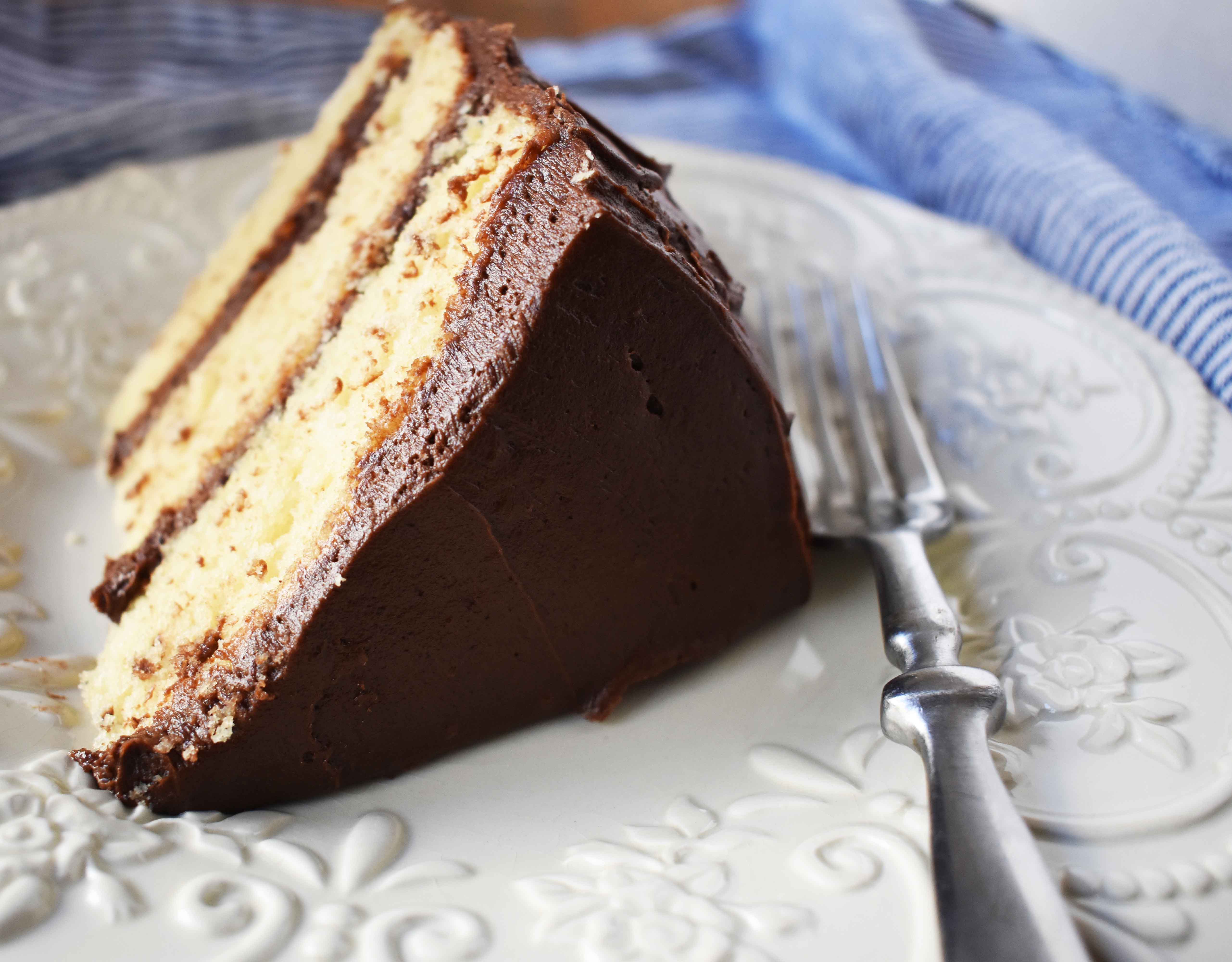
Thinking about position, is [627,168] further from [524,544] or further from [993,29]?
[993,29]

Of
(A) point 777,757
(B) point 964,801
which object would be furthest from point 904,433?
(B) point 964,801

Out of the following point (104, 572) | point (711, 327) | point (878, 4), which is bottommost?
point (104, 572)

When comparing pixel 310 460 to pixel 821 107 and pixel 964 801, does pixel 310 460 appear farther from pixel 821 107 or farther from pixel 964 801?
pixel 821 107

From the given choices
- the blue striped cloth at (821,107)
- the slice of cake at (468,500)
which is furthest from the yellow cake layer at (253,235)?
the blue striped cloth at (821,107)

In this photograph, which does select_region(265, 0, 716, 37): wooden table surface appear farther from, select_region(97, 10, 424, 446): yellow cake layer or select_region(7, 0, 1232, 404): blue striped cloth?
select_region(97, 10, 424, 446): yellow cake layer

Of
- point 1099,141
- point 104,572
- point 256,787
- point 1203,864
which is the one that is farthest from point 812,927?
point 1099,141

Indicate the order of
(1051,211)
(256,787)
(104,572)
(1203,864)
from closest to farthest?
1. (1203,864)
2. (256,787)
3. (104,572)
4. (1051,211)
